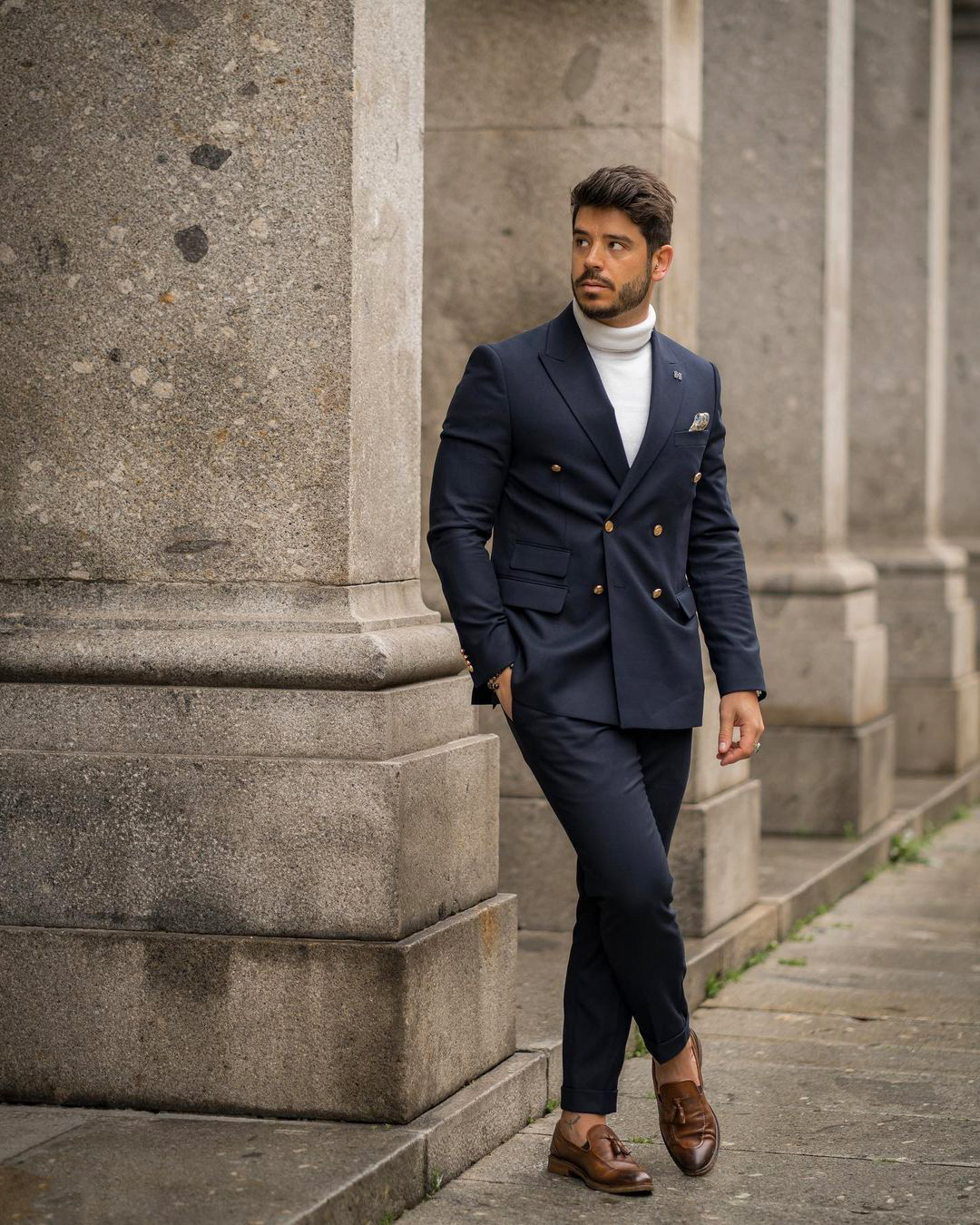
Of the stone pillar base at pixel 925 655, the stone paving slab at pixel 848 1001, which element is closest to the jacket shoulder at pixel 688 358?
the stone paving slab at pixel 848 1001

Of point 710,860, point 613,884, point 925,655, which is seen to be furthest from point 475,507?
point 925,655

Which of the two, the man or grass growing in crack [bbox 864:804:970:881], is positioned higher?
the man

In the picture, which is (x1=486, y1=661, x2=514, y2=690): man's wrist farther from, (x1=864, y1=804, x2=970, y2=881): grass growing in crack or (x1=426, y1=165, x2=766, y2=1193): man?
(x1=864, y1=804, x2=970, y2=881): grass growing in crack

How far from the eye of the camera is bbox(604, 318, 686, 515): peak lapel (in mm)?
4301

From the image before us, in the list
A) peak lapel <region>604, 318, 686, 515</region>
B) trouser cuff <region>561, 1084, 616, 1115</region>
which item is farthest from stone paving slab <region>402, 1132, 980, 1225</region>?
peak lapel <region>604, 318, 686, 515</region>

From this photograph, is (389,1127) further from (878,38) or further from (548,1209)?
(878,38)

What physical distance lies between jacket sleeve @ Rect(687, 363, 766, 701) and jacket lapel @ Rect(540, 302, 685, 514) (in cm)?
17

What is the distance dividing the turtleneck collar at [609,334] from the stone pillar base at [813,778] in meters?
4.78

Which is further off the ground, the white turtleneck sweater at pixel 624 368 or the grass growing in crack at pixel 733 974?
the white turtleneck sweater at pixel 624 368

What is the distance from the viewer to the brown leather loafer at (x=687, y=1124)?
4.48 meters

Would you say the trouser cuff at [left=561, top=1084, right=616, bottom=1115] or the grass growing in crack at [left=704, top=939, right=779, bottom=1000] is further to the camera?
the grass growing in crack at [left=704, top=939, right=779, bottom=1000]

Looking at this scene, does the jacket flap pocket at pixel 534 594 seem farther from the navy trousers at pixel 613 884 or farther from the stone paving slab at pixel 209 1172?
the stone paving slab at pixel 209 1172

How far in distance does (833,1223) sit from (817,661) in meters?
4.94

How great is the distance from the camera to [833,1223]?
4.21 metres
